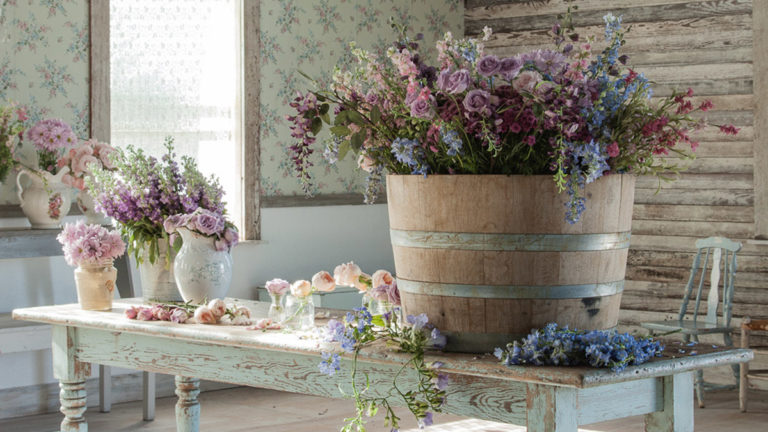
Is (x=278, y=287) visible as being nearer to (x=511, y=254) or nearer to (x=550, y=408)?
(x=511, y=254)

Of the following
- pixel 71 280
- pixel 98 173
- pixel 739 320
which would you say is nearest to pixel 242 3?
pixel 71 280

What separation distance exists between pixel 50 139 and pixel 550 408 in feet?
11.5

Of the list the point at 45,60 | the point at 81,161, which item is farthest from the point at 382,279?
the point at 45,60

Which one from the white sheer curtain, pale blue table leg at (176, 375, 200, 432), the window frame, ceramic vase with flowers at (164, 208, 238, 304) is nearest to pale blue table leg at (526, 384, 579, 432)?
ceramic vase with flowers at (164, 208, 238, 304)

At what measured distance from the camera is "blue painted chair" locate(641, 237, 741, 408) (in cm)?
558

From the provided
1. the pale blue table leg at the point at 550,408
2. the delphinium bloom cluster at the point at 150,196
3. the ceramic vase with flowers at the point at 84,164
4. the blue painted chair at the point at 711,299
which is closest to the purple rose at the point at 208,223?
the delphinium bloom cluster at the point at 150,196

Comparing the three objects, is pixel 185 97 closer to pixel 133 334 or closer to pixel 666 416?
pixel 133 334

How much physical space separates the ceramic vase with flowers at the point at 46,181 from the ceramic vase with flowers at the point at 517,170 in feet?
9.81

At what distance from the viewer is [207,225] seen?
121 inches

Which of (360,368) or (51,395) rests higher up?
(360,368)

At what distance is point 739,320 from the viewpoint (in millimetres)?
6098

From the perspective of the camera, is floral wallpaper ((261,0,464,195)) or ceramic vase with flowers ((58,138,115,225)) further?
floral wallpaper ((261,0,464,195))

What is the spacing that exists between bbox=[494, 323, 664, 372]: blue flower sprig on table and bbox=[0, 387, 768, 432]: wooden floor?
2.80m

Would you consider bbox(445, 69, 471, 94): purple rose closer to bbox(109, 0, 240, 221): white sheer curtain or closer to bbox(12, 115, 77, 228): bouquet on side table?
bbox(12, 115, 77, 228): bouquet on side table
